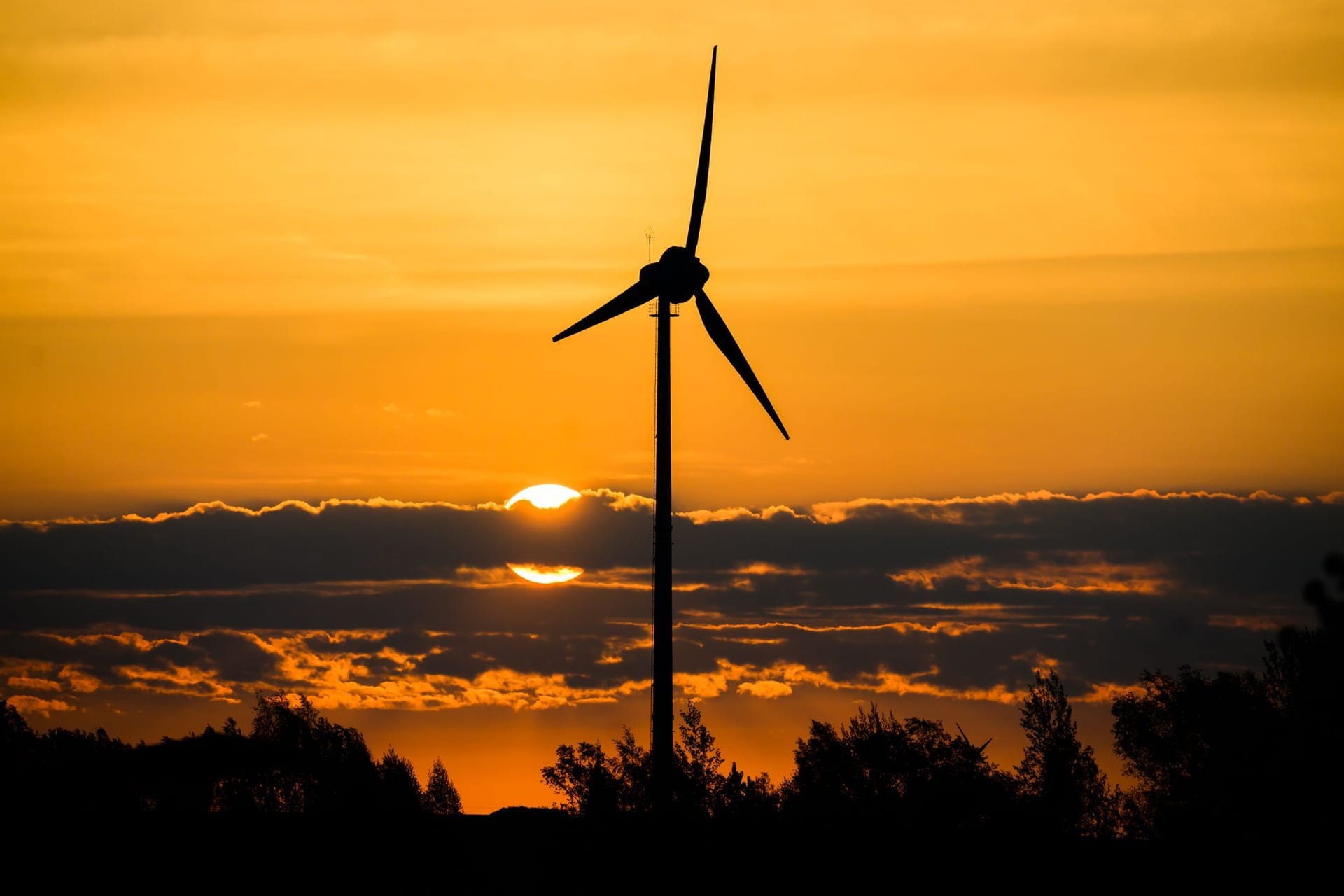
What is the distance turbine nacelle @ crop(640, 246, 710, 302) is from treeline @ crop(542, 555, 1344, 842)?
23.6 meters

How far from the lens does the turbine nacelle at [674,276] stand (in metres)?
71.8

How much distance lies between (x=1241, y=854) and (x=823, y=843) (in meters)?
21.3

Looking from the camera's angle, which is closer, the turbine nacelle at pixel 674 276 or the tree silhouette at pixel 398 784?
the turbine nacelle at pixel 674 276

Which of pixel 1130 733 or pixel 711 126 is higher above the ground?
pixel 711 126

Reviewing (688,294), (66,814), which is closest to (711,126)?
(688,294)

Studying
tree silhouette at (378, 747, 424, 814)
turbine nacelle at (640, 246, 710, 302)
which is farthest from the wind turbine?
tree silhouette at (378, 747, 424, 814)

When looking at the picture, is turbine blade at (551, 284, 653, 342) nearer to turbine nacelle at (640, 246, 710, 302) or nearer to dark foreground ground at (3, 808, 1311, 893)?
turbine nacelle at (640, 246, 710, 302)

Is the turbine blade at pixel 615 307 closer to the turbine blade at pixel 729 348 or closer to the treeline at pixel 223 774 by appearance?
the turbine blade at pixel 729 348

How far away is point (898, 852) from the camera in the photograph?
8744cm

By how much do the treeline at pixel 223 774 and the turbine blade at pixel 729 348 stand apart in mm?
30749

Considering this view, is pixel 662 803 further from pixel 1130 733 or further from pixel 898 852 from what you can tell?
pixel 1130 733

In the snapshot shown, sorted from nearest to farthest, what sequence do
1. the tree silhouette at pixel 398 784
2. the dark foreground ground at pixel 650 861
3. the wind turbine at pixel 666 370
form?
1. the wind turbine at pixel 666 370
2. the dark foreground ground at pixel 650 861
3. the tree silhouette at pixel 398 784

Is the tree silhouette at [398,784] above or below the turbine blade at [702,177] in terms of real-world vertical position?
below

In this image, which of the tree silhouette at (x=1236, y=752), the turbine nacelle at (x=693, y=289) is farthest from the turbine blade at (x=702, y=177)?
the tree silhouette at (x=1236, y=752)
